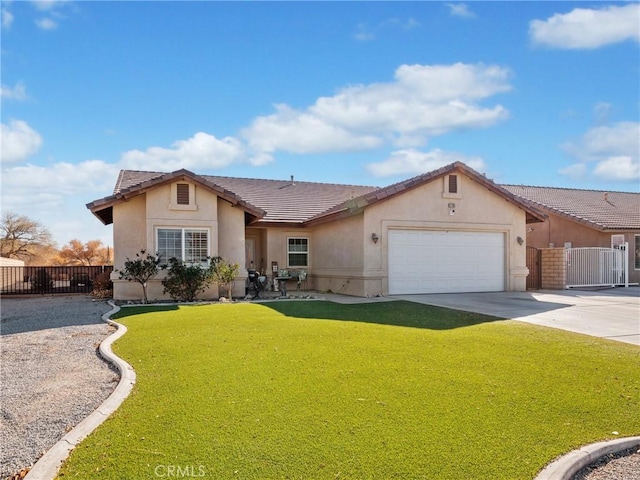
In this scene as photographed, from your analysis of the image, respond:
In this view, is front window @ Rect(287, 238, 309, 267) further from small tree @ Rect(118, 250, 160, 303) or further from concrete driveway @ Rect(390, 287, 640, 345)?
small tree @ Rect(118, 250, 160, 303)

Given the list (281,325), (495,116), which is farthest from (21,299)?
(495,116)

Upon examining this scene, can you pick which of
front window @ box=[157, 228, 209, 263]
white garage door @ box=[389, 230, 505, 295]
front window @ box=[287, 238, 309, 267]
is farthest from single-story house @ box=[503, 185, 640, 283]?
front window @ box=[157, 228, 209, 263]

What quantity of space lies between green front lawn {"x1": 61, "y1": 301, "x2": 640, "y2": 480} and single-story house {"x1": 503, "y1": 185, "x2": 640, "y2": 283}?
16.9m

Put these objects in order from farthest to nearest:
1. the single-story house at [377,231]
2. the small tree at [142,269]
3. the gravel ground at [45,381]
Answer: the single-story house at [377,231] → the small tree at [142,269] → the gravel ground at [45,381]

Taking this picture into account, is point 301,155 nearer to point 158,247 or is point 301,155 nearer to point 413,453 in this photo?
point 158,247

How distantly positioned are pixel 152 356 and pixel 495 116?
16.7m

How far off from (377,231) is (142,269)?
8.53 m

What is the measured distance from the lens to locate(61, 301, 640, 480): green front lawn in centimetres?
363

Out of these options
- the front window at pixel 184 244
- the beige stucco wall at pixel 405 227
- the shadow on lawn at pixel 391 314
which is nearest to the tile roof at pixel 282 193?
the beige stucco wall at pixel 405 227

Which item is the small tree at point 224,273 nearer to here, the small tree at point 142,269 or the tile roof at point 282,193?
the small tree at point 142,269

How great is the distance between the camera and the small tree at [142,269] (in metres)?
15.2

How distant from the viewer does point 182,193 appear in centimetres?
1650

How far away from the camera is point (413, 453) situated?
12.3ft

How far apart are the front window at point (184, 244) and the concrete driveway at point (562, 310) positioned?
7485 mm
